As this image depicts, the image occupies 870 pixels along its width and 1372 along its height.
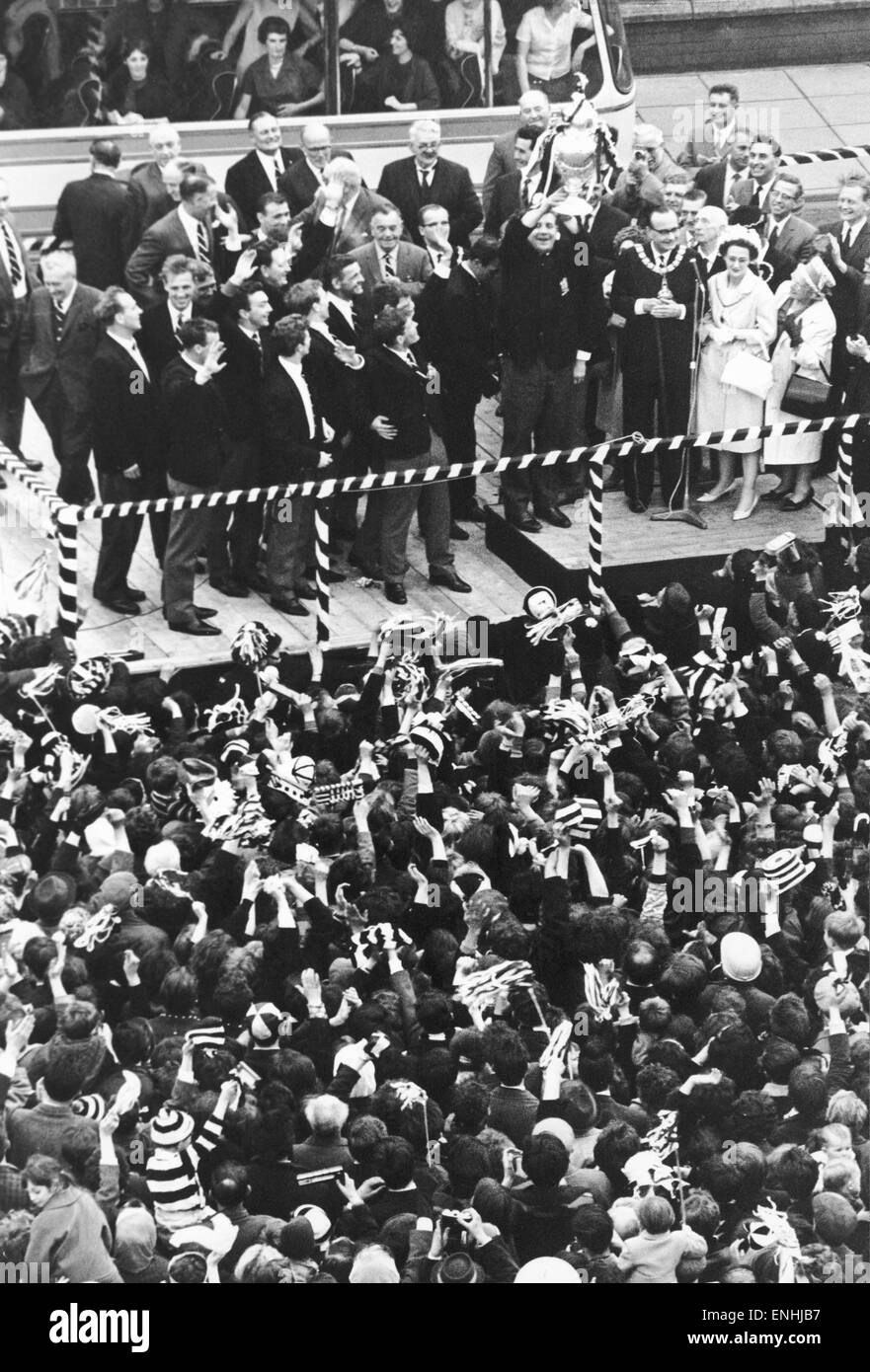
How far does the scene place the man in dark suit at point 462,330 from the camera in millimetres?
16750

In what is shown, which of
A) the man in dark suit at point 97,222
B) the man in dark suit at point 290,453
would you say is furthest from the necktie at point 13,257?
the man in dark suit at point 290,453

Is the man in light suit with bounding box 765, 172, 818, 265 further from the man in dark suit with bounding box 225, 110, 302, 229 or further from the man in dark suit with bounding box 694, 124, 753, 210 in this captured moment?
the man in dark suit with bounding box 225, 110, 302, 229

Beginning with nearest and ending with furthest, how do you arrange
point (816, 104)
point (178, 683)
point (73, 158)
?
point (178, 683) < point (73, 158) < point (816, 104)

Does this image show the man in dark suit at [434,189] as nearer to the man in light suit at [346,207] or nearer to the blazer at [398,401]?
the man in light suit at [346,207]

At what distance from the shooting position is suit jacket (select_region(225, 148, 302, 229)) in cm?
1695

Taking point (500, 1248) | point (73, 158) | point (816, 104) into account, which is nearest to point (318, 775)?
point (500, 1248)

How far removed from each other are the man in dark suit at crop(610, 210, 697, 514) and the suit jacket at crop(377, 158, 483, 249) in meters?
0.89

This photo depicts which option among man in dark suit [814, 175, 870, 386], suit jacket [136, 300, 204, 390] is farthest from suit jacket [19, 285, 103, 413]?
man in dark suit [814, 175, 870, 386]

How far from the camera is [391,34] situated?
17156mm

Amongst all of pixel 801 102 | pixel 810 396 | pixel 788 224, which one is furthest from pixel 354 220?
pixel 801 102

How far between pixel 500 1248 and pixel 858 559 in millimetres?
4775

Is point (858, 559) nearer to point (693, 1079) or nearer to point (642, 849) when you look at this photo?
point (642, 849)

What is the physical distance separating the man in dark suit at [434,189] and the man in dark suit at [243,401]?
1.30 m

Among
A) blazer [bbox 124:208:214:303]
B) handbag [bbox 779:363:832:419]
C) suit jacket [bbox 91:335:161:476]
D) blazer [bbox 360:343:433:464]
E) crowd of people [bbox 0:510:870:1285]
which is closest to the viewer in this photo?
crowd of people [bbox 0:510:870:1285]
